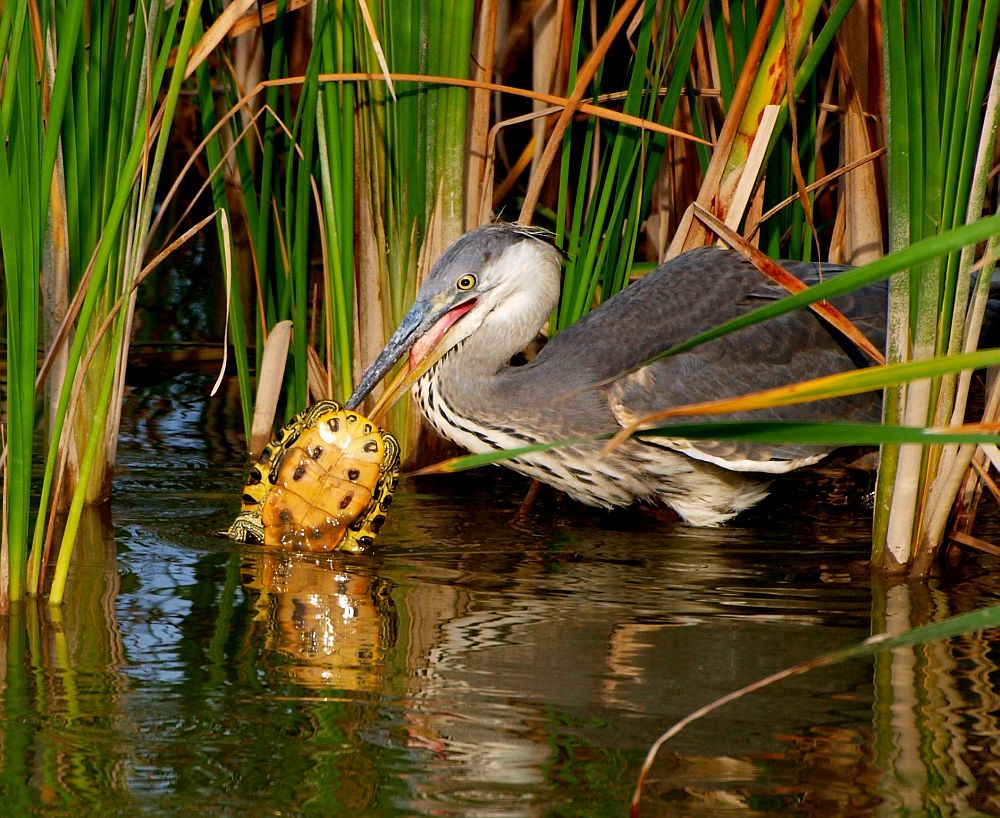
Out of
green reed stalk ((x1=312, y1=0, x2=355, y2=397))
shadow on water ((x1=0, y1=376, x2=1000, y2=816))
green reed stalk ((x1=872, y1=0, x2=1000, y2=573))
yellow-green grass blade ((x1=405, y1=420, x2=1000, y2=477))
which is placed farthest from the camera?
green reed stalk ((x1=312, y1=0, x2=355, y2=397))

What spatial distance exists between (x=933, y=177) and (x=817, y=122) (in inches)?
53.8

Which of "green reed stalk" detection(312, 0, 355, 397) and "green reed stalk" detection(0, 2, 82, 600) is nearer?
"green reed stalk" detection(0, 2, 82, 600)

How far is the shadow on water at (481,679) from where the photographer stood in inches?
86.6

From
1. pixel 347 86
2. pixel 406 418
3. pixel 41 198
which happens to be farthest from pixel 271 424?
pixel 41 198

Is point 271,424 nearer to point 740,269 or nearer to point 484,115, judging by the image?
point 484,115

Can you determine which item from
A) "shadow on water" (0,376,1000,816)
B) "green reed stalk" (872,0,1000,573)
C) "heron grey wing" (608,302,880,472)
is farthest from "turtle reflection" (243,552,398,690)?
"green reed stalk" (872,0,1000,573)

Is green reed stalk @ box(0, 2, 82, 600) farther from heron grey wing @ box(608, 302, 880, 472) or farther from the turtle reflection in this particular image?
heron grey wing @ box(608, 302, 880, 472)

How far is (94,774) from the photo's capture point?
222cm

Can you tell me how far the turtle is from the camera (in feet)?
11.6

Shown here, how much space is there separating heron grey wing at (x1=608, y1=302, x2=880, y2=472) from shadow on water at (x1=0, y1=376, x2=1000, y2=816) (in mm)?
236

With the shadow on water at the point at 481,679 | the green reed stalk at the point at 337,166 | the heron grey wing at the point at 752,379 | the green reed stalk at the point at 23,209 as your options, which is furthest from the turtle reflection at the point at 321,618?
the heron grey wing at the point at 752,379

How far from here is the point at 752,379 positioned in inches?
160

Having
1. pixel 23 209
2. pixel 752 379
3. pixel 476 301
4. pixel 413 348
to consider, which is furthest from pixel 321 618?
pixel 752 379

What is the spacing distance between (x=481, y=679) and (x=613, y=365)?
1440 mm
